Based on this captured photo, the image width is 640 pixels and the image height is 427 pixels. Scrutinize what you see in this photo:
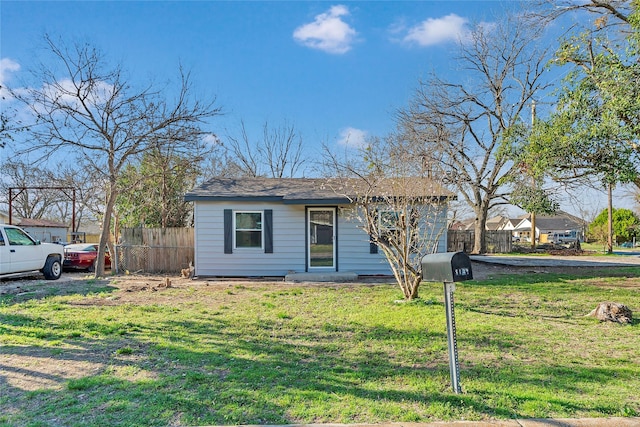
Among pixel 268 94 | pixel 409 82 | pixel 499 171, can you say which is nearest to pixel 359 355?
pixel 268 94

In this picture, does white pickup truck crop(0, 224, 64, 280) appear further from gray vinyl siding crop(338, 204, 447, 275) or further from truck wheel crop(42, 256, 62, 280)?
gray vinyl siding crop(338, 204, 447, 275)

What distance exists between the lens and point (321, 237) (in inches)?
448

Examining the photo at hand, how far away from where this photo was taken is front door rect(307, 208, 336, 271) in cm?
1135

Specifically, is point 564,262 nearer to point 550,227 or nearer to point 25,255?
point 25,255

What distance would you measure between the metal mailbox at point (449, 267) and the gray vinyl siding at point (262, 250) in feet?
26.5

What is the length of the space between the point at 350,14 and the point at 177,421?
9.22m

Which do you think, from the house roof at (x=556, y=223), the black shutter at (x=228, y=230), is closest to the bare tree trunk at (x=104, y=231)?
the black shutter at (x=228, y=230)

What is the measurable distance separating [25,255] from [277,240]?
688 cm

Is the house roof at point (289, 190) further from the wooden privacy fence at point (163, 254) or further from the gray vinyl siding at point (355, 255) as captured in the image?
the wooden privacy fence at point (163, 254)

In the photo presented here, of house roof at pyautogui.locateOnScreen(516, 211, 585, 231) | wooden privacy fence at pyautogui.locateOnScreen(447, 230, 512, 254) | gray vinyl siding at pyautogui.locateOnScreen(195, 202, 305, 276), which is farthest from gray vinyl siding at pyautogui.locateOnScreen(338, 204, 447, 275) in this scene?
house roof at pyautogui.locateOnScreen(516, 211, 585, 231)

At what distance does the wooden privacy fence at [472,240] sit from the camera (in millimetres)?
24875

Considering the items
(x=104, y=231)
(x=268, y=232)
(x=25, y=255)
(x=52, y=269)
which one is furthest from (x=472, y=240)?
(x=25, y=255)

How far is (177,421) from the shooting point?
9.27 feet

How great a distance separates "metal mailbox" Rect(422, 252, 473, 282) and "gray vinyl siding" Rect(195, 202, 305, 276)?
8.07 m
